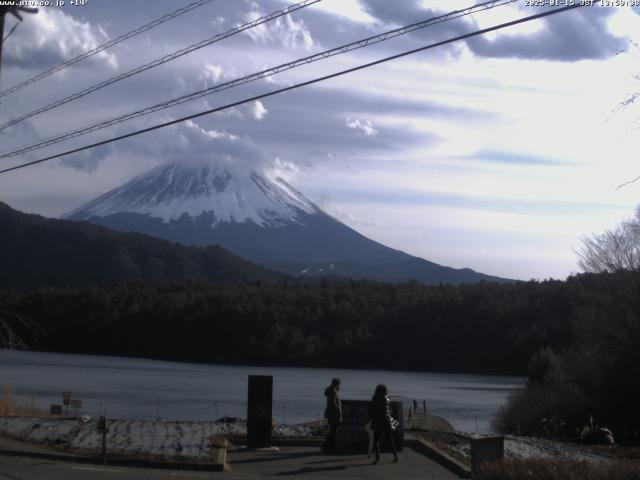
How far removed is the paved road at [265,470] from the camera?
15.8m

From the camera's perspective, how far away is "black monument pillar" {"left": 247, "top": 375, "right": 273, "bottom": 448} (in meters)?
19.2

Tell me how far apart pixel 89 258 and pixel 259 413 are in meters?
148

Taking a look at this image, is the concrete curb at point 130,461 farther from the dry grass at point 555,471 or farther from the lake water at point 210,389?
the lake water at point 210,389

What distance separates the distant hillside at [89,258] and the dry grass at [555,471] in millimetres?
136628

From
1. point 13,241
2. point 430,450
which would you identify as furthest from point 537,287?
point 13,241

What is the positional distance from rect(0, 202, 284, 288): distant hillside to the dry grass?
136628mm

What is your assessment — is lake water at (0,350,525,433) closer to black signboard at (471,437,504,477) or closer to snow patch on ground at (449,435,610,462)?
snow patch on ground at (449,435,610,462)

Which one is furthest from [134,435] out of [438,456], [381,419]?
[438,456]

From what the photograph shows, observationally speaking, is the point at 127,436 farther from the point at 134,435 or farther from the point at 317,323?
the point at 317,323

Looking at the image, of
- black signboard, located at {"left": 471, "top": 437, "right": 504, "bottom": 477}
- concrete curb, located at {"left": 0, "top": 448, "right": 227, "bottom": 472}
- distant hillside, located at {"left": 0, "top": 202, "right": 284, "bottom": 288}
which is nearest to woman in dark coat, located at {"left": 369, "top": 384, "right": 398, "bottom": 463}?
concrete curb, located at {"left": 0, "top": 448, "right": 227, "bottom": 472}

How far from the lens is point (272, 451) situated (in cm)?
1933

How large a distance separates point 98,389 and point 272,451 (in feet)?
130

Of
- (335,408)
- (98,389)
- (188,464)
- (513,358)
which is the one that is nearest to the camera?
(188,464)

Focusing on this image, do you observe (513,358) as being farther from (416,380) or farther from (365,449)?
(365,449)
